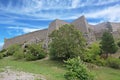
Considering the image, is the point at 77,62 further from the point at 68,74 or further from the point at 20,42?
the point at 20,42

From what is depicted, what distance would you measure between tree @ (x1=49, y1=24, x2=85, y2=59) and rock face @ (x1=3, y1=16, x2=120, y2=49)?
17447mm

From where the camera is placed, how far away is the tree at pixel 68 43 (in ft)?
102

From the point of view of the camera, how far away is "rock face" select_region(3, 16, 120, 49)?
171 ft

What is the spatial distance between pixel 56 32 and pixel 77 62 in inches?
→ 709

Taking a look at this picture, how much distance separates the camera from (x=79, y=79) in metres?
14.7

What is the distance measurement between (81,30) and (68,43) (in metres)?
22.1

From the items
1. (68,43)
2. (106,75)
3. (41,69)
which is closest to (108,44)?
(68,43)

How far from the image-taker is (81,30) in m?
52.5

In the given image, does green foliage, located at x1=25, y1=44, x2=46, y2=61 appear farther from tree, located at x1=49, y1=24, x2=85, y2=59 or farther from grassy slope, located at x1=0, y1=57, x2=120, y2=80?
grassy slope, located at x1=0, y1=57, x2=120, y2=80

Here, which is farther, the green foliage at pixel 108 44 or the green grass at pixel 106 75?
the green foliage at pixel 108 44

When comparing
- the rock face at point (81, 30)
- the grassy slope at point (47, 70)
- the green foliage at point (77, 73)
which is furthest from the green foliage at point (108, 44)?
the green foliage at point (77, 73)

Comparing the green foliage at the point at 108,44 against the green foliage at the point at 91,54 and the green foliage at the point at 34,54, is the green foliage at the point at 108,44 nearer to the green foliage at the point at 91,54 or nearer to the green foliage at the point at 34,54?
the green foliage at the point at 91,54

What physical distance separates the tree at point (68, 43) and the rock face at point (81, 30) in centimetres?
1745

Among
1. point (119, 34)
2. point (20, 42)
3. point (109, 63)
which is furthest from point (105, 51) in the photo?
point (20, 42)
